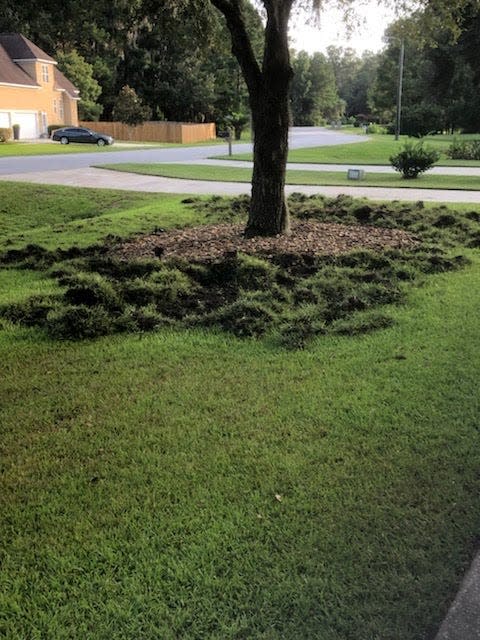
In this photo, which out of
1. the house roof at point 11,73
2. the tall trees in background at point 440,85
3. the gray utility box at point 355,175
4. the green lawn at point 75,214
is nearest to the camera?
the green lawn at point 75,214

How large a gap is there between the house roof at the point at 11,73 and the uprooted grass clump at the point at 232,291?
48405 millimetres

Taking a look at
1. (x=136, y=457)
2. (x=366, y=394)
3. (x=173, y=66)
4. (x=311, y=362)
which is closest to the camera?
(x=136, y=457)

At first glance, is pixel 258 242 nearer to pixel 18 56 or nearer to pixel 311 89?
pixel 18 56

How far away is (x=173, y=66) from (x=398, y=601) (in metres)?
66.2

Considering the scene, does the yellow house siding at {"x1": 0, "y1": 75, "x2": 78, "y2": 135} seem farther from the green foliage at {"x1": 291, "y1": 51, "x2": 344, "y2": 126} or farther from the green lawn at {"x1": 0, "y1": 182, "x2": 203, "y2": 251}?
the green foliage at {"x1": 291, "y1": 51, "x2": 344, "y2": 126}

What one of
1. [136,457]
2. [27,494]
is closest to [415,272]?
[136,457]

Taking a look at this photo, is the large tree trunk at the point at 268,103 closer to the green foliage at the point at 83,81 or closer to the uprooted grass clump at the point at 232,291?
the uprooted grass clump at the point at 232,291

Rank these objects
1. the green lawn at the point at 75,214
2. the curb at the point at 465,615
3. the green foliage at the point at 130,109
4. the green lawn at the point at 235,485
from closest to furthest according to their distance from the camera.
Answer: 1. the curb at the point at 465,615
2. the green lawn at the point at 235,485
3. the green lawn at the point at 75,214
4. the green foliage at the point at 130,109

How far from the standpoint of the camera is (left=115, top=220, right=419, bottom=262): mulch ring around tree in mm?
8875

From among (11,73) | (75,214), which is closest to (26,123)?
(11,73)

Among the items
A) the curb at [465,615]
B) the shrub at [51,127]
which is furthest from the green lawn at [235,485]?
the shrub at [51,127]

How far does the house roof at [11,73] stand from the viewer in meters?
52.1

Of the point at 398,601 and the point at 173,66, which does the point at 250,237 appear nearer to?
the point at 398,601

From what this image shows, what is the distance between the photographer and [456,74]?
154ft
